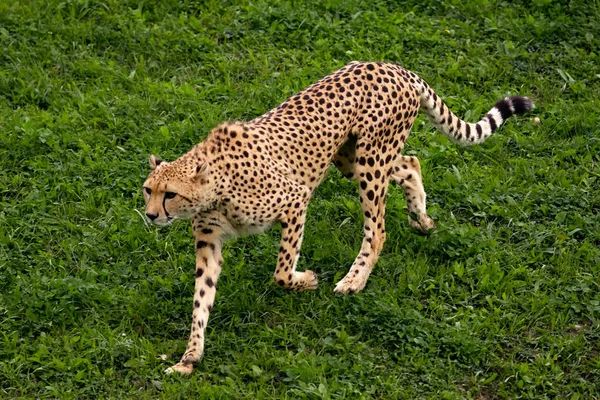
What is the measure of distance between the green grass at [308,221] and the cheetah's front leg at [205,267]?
0.20 metres

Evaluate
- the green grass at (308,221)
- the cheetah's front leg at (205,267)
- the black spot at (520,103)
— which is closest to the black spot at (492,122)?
the black spot at (520,103)

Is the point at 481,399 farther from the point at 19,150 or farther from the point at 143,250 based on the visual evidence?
the point at 19,150

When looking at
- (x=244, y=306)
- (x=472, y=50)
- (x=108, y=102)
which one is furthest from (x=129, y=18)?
(x=244, y=306)

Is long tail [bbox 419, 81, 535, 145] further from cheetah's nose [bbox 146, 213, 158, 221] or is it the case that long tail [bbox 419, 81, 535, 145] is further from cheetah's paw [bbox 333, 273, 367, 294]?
cheetah's nose [bbox 146, 213, 158, 221]

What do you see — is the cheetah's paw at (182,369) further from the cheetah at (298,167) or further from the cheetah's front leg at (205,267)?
the cheetah's front leg at (205,267)

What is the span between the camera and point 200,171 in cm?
672

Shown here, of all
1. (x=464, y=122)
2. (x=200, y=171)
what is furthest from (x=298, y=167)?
(x=464, y=122)

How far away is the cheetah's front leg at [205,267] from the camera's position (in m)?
6.89

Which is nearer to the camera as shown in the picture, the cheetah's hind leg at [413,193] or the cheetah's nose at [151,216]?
the cheetah's nose at [151,216]

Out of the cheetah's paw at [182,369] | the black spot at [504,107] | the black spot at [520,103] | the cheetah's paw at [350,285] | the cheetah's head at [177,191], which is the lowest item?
the cheetah's paw at [182,369]

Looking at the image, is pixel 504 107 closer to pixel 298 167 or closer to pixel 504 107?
pixel 504 107

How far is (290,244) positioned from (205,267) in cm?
54

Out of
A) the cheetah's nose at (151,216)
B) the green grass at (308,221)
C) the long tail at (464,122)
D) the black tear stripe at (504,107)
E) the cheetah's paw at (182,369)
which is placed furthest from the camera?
the black tear stripe at (504,107)

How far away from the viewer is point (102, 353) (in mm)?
6879
